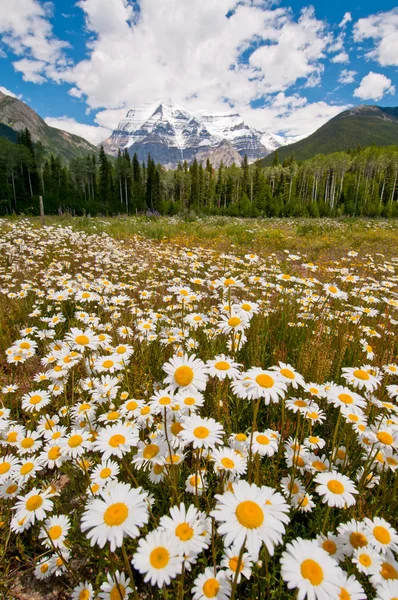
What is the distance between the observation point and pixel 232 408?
8.15 ft

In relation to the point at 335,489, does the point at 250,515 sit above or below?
above

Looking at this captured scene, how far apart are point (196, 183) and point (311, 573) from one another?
69.1 m

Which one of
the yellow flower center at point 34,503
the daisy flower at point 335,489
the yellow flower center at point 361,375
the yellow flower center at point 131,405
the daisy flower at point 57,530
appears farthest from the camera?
the yellow flower center at point 131,405

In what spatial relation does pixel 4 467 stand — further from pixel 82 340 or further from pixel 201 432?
pixel 201 432

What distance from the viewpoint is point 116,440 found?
1.44 meters

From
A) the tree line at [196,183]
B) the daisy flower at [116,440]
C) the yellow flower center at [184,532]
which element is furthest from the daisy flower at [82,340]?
the tree line at [196,183]

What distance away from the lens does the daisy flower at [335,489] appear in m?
1.27

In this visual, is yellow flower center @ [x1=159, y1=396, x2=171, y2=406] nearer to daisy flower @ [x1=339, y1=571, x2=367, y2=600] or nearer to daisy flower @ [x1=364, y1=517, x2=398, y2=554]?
daisy flower @ [x1=339, y1=571, x2=367, y2=600]

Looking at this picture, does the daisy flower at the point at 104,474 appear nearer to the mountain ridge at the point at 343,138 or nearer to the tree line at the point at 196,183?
the tree line at the point at 196,183

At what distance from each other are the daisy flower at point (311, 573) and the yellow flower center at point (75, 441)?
127 centimetres

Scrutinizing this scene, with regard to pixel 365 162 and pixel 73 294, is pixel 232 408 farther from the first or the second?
pixel 365 162

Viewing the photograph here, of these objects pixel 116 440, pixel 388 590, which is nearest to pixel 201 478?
pixel 116 440

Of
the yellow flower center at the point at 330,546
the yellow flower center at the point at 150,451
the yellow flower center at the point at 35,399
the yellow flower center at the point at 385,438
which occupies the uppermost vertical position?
the yellow flower center at the point at 385,438

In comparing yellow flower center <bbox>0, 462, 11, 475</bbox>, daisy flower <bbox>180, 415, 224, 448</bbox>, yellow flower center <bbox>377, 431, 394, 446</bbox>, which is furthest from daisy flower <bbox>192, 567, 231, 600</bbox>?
yellow flower center <bbox>0, 462, 11, 475</bbox>
